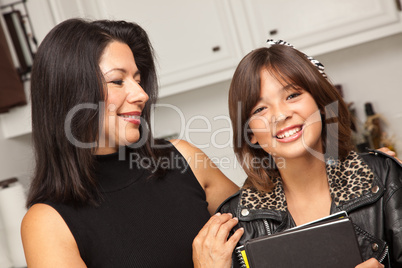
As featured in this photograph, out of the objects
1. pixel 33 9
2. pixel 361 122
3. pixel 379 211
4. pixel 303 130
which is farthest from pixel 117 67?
pixel 361 122

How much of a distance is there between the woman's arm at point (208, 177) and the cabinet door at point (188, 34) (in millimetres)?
895

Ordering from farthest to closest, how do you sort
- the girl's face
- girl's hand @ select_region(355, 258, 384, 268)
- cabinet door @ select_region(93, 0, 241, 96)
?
1. cabinet door @ select_region(93, 0, 241, 96)
2. the girl's face
3. girl's hand @ select_region(355, 258, 384, 268)

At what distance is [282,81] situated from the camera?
1.30 meters

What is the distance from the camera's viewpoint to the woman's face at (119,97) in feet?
4.29

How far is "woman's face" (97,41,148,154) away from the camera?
1307 mm

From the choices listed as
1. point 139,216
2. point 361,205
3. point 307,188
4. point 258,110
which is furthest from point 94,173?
point 361,205

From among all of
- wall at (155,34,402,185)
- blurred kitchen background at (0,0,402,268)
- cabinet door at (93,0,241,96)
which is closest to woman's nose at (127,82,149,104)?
blurred kitchen background at (0,0,402,268)

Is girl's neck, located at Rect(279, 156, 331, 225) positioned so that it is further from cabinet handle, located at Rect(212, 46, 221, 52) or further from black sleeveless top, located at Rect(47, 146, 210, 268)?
cabinet handle, located at Rect(212, 46, 221, 52)

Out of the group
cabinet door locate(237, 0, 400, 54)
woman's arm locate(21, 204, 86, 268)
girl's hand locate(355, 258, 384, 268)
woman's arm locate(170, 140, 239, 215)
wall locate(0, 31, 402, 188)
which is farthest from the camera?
wall locate(0, 31, 402, 188)

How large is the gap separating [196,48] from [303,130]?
124 cm

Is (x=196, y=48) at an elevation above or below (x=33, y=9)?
below

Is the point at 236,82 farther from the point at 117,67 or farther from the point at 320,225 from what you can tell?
the point at 320,225

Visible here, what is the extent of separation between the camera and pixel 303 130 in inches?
50.1

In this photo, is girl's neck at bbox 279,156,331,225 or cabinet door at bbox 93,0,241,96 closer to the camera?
girl's neck at bbox 279,156,331,225
